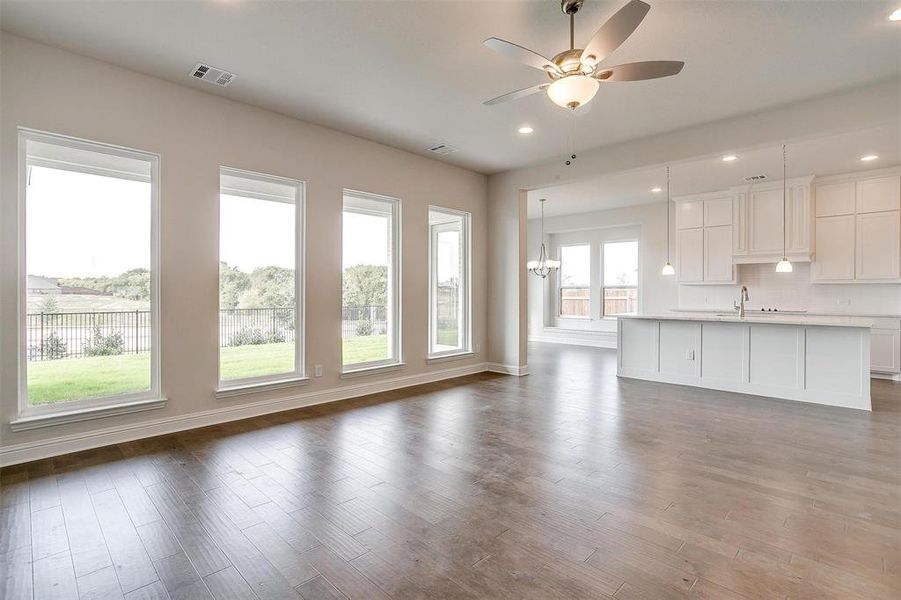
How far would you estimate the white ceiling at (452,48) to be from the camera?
9.73 ft

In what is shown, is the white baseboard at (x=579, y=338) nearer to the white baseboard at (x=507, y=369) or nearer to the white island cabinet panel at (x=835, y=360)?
the white baseboard at (x=507, y=369)

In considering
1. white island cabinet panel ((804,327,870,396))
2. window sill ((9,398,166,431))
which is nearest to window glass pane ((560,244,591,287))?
white island cabinet panel ((804,327,870,396))

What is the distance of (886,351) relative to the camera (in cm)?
654

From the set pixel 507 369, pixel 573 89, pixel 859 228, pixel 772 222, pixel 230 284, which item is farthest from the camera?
pixel 772 222

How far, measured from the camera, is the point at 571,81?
8.77 feet

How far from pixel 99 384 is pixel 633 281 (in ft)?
31.7

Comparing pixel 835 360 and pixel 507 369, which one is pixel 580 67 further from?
pixel 507 369

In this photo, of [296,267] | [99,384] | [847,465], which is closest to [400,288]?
[296,267]

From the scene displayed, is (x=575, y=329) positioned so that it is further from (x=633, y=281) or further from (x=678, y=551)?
(x=678, y=551)

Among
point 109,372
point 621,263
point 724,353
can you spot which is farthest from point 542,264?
point 109,372

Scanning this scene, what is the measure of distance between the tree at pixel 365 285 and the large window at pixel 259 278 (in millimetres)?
667

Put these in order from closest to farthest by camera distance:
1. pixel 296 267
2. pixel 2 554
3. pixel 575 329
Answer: pixel 2 554
pixel 296 267
pixel 575 329

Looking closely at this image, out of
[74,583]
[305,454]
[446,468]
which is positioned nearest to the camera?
[74,583]

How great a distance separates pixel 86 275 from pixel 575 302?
385 inches
